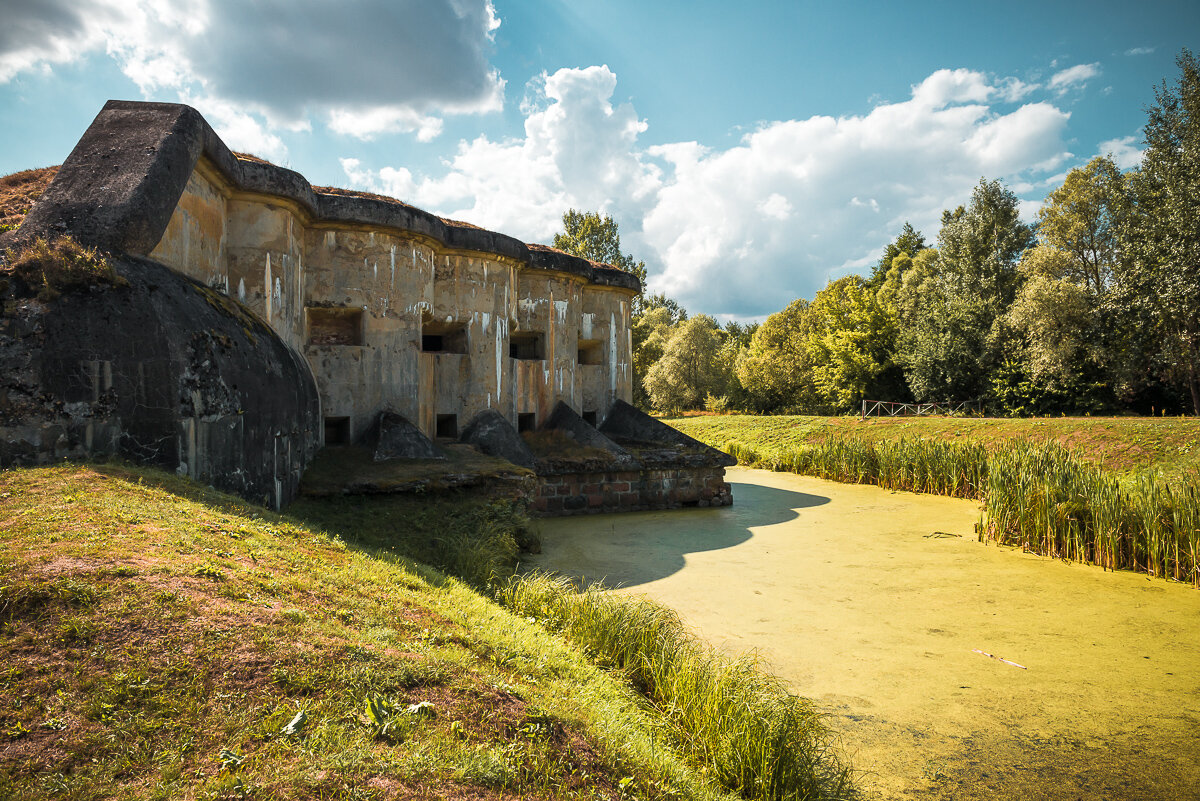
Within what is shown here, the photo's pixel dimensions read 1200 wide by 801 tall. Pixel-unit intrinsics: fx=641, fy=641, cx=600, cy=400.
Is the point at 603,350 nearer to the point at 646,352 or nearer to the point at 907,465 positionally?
the point at 907,465

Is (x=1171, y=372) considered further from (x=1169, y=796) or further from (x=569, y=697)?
(x=569, y=697)

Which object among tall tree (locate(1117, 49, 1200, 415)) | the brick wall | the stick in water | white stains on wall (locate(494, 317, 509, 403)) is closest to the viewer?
the stick in water

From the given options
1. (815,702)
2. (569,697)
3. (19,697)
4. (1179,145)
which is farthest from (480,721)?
(1179,145)

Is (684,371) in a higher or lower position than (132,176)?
higher

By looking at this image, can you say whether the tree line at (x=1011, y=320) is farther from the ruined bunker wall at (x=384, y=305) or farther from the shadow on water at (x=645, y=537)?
the ruined bunker wall at (x=384, y=305)

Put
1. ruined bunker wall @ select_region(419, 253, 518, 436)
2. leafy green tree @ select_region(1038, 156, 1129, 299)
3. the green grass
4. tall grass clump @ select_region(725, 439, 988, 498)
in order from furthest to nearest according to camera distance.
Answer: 1. leafy green tree @ select_region(1038, 156, 1129, 299)
2. tall grass clump @ select_region(725, 439, 988, 498)
3. ruined bunker wall @ select_region(419, 253, 518, 436)
4. the green grass

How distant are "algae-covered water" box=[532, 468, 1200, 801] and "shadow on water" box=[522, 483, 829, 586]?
0.16 ft

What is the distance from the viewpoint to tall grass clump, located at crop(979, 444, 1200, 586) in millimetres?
7473

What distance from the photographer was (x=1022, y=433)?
55.5 feet

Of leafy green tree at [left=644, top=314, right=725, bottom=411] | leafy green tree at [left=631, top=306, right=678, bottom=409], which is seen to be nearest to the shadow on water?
leafy green tree at [left=644, top=314, right=725, bottom=411]

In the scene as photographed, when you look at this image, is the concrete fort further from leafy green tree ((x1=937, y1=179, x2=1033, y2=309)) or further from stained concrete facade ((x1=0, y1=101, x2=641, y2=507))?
leafy green tree ((x1=937, y1=179, x2=1033, y2=309))

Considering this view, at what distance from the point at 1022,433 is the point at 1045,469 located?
8.01m

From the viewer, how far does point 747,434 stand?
23688 millimetres

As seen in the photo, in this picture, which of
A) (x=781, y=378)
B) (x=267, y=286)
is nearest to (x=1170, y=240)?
(x=781, y=378)
